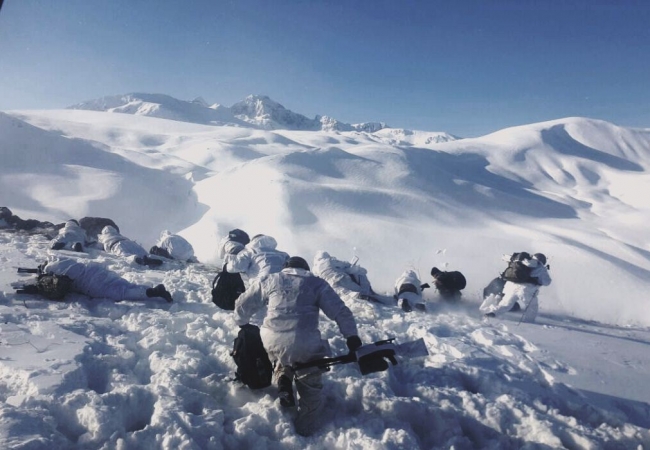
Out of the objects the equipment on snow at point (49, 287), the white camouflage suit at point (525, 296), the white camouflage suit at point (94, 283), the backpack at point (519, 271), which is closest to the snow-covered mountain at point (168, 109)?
the white camouflage suit at point (94, 283)

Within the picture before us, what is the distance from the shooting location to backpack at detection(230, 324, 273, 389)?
3.38 metres

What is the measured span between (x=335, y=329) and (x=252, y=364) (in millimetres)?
1736

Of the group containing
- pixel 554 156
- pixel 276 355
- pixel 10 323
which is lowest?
pixel 10 323

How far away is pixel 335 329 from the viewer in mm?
4949

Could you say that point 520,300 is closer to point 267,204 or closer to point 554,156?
point 267,204

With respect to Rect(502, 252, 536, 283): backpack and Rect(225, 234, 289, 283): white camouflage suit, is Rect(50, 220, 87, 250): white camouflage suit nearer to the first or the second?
Rect(225, 234, 289, 283): white camouflage suit

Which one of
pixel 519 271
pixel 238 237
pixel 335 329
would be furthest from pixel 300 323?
pixel 238 237

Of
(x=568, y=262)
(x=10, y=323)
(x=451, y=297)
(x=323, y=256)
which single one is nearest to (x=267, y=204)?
(x=323, y=256)

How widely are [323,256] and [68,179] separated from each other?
15.9 metres

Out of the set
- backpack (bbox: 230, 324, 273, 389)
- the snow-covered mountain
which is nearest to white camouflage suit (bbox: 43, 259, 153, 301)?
backpack (bbox: 230, 324, 273, 389)

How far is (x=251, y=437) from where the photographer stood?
2.83 m

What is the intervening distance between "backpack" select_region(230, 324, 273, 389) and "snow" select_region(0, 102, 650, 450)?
115 mm

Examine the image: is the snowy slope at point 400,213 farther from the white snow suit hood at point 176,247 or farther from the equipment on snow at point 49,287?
the equipment on snow at point 49,287

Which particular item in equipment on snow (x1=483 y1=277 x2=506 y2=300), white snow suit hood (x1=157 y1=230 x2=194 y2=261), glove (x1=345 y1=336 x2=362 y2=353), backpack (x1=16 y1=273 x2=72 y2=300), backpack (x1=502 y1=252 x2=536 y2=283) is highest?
backpack (x1=502 y1=252 x2=536 y2=283)
